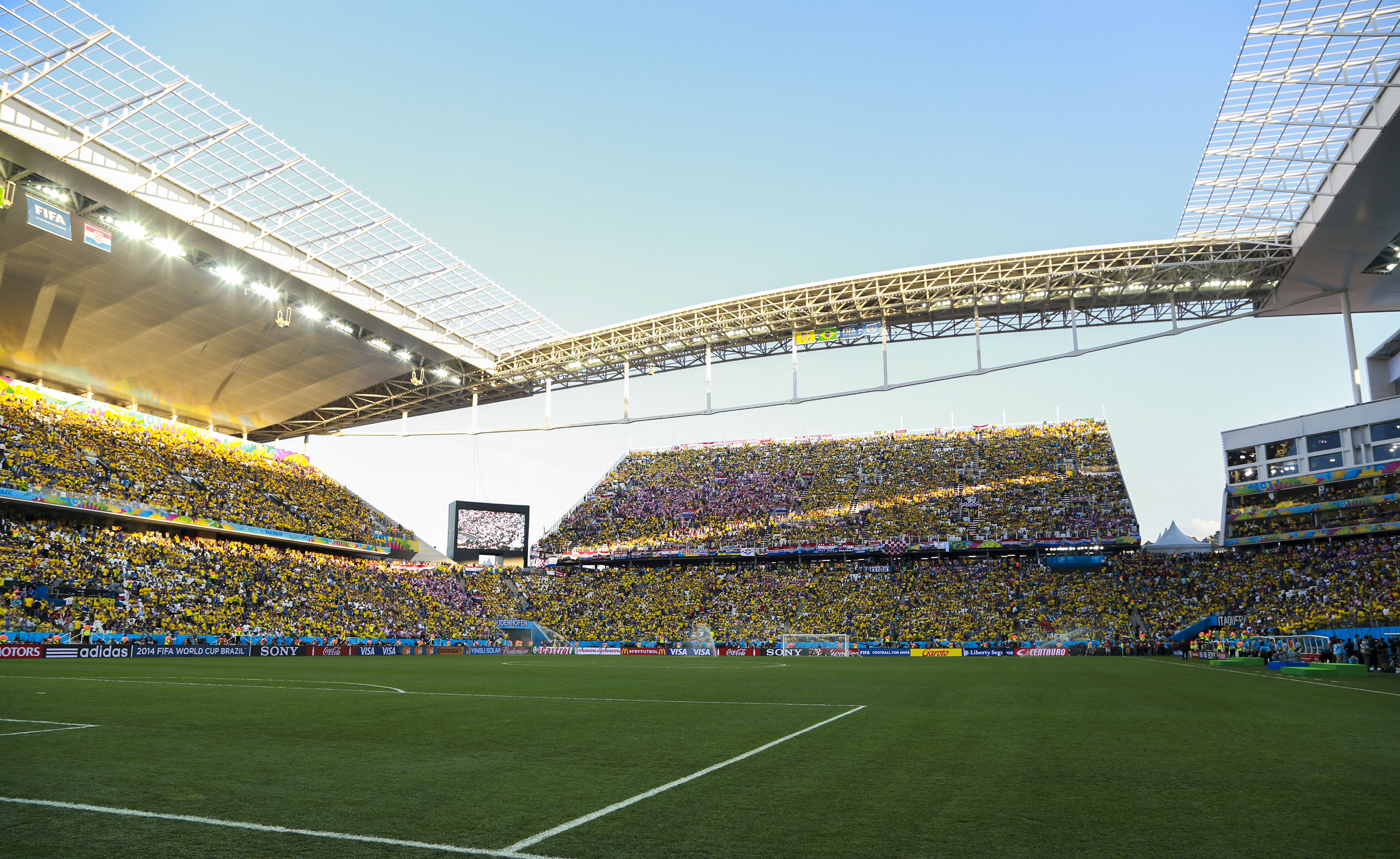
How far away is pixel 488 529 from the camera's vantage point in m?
61.9

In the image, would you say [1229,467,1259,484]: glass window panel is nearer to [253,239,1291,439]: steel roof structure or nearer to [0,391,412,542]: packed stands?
[253,239,1291,439]: steel roof structure

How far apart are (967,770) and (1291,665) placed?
84.6 feet

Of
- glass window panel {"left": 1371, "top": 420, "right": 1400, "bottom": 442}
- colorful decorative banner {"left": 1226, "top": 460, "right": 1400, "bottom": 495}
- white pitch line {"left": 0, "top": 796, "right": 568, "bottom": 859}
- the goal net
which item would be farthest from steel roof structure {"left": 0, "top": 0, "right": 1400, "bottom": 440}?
white pitch line {"left": 0, "top": 796, "right": 568, "bottom": 859}

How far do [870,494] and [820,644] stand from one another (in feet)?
47.0

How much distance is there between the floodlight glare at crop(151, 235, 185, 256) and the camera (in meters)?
28.0

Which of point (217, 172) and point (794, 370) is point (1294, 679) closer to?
point (794, 370)

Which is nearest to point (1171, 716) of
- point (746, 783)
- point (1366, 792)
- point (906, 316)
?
point (1366, 792)

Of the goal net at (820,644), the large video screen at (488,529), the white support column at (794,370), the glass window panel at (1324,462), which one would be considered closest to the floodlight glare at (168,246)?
the white support column at (794,370)

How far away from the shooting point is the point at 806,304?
33844 mm

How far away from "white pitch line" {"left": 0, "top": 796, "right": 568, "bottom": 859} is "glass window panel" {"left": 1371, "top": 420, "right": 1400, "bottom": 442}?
170 feet

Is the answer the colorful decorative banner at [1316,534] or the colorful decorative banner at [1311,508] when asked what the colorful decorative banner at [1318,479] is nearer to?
the colorful decorative banner at [1311,508]

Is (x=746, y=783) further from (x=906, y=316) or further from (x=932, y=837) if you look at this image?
(x=906, y=316)

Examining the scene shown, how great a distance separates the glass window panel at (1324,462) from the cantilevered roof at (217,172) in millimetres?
39678

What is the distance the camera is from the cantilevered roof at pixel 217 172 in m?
21.8
